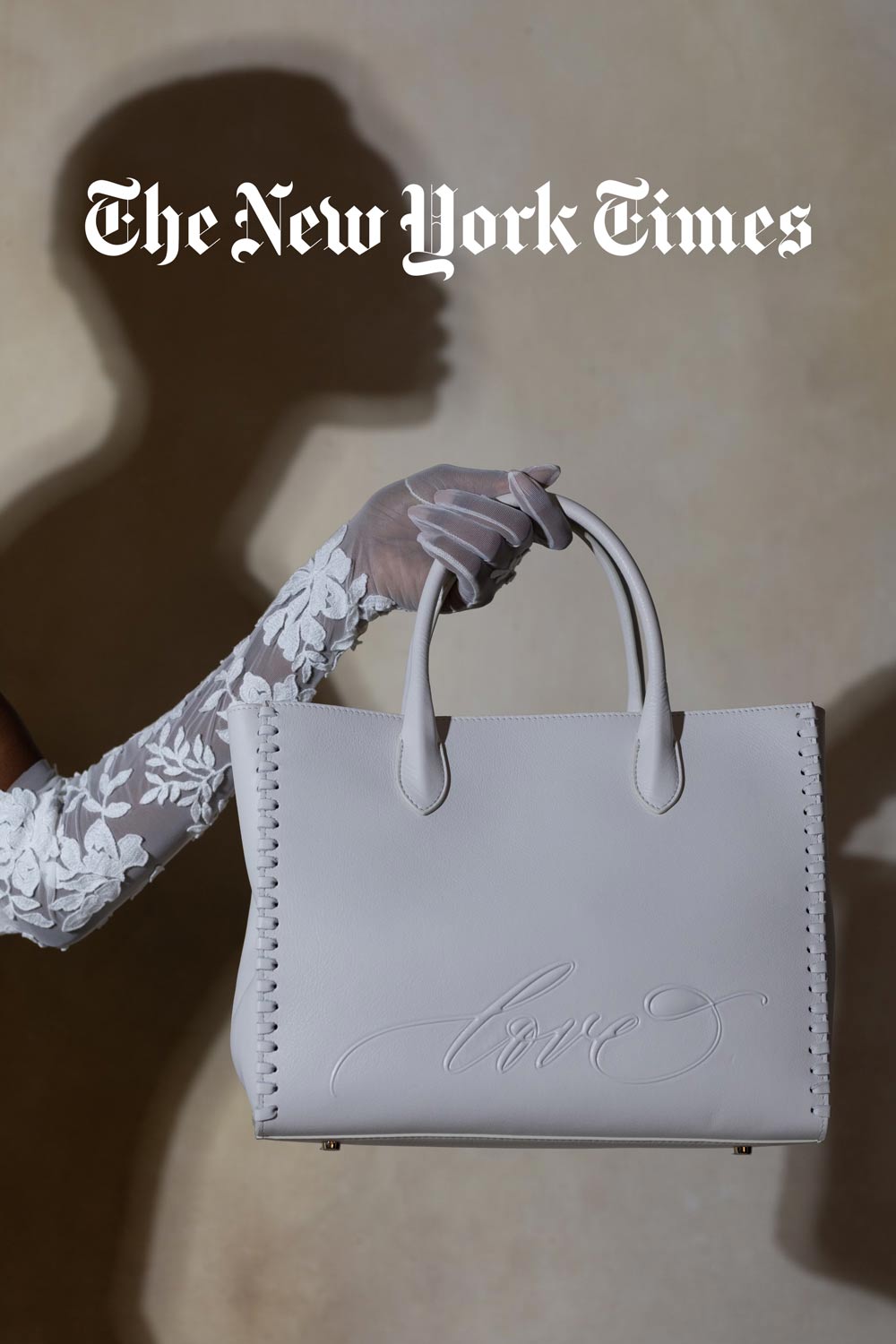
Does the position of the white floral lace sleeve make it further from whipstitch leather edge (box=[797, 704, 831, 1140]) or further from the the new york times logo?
the the new york times logo

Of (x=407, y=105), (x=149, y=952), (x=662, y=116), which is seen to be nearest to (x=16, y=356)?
(x=407, y=105)

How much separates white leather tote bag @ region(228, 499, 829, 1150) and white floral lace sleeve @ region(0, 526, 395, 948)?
2.9 inches

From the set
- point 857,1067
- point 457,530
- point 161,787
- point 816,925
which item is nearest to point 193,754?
point 161,787

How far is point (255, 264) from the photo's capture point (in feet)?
5.38

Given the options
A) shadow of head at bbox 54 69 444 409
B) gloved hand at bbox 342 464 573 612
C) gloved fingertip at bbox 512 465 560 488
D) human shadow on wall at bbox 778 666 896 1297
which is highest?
shadow of head at bbox 54 69 444 409

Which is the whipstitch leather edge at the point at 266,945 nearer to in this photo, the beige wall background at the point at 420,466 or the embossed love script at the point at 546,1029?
the embossed love script at the point at 546,1029

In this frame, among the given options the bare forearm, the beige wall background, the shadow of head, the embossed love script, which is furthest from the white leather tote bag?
the shadow of head

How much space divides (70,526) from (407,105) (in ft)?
2.37

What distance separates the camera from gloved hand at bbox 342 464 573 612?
79 centimetres

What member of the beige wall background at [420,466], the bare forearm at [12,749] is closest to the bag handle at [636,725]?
the bare forearm at [12,749]

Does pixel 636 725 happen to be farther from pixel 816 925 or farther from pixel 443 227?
pixel 443 227

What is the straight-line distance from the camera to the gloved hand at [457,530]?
2.59 feet

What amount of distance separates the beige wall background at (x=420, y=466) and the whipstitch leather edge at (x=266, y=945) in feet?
2.63

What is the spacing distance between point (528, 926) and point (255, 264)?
1.14m
